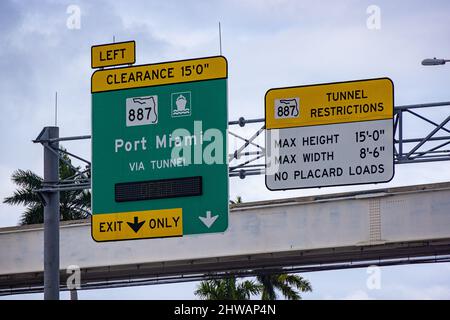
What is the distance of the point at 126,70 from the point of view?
81.7 feet

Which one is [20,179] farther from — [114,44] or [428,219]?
[114,44]

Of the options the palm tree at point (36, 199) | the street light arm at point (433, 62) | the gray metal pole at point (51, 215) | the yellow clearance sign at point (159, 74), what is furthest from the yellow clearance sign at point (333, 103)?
the palm tree at point (36, 199)

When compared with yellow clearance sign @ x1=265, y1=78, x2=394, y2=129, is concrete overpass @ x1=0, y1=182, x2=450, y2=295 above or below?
below

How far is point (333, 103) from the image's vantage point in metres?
23.6

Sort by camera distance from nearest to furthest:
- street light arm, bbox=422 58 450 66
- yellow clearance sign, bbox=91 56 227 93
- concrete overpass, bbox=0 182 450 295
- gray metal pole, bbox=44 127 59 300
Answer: yellow clearance sign, bbox=91 56 227 93, gray metal pole, bbox=44 127 59 300, street light arm, bbox=422 58 450 66, concrete overpass, bbox=0 182 450 295

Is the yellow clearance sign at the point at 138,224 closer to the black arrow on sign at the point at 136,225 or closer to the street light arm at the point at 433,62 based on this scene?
the black arrow on sign at the point at 136,225

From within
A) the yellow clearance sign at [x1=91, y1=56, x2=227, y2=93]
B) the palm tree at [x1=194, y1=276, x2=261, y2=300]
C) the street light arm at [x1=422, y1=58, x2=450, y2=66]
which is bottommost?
the palm tree at [x1=194, y1=276, x2=261, y2=300]

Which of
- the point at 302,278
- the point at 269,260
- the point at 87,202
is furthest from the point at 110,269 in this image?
the point at 302,278

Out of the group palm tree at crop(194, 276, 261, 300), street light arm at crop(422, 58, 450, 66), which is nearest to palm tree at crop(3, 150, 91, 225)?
palm tree at crop(194, 276, 261, 300)

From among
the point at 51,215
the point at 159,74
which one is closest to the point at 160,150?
the point at 159,74

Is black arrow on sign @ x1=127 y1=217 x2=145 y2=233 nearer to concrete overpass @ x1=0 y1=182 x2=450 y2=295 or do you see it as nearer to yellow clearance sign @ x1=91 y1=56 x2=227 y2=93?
yellow clearance sign @ x1=91 y1=56 x2=227 y2=93

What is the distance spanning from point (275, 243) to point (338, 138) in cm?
1574

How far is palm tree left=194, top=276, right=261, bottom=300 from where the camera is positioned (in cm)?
5631

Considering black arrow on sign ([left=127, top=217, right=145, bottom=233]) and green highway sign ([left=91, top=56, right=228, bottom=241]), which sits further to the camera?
black arrow on sign ([left=127, top=217, right=145, bottom=233])
